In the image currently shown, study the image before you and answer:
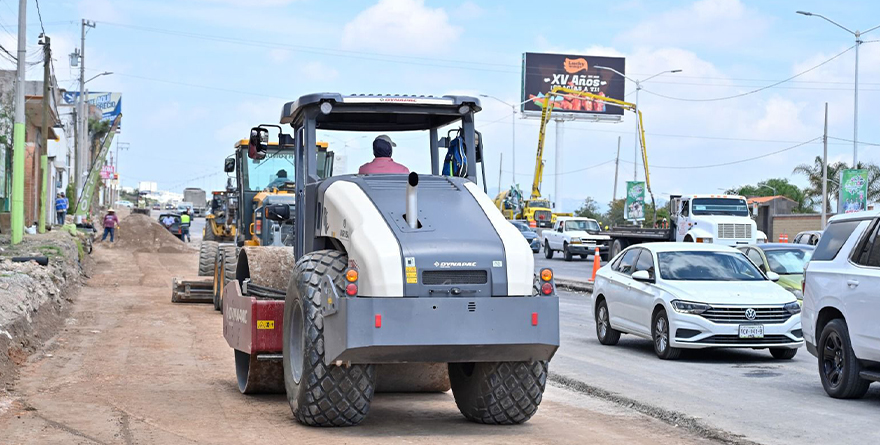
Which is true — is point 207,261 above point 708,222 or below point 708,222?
below

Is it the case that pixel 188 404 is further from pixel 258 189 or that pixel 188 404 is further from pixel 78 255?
pixel 78 255

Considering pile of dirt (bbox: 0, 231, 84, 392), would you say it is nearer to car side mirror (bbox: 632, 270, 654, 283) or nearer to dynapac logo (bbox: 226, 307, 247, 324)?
dynapac logo (bbox: 226, 307, 247, 324)

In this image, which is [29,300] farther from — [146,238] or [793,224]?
[793,224]

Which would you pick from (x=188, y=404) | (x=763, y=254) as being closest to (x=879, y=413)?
(x=188, y=404)

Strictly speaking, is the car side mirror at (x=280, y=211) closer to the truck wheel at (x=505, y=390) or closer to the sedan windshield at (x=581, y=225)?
the truck wheel at (x=505, y=390)

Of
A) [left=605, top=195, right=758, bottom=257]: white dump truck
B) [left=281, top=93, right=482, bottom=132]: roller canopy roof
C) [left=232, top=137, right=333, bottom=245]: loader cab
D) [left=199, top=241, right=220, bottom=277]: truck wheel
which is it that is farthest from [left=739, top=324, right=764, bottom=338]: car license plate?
[left=605, top=195, right=758, bottom=257]: white dump truck

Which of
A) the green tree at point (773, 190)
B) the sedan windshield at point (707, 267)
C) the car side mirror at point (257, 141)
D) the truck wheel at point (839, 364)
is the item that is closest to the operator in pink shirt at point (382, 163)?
the car side mirror at point (257, 141)

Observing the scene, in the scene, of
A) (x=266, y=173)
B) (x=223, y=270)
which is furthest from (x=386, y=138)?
(x=266, y=173)

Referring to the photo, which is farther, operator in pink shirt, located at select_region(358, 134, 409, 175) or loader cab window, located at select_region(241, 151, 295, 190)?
loader cab window, located at select_region(241, 151, 295, 190)

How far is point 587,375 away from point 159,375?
488cm

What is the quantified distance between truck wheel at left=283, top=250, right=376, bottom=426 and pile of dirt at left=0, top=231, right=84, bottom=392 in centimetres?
412

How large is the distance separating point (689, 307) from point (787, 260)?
5458mm

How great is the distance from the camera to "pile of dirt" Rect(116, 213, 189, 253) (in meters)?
44.5

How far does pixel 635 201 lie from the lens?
5703cm
